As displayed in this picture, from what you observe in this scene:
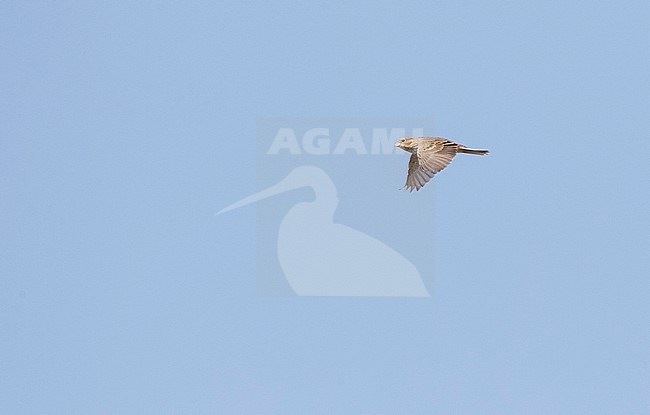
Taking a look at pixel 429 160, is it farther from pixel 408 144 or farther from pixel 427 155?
pixel 408 144

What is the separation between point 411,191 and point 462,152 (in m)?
1.14

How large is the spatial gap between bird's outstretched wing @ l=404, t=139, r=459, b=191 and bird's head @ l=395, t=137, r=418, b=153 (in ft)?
0.46

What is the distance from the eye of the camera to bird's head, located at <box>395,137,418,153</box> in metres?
29.1

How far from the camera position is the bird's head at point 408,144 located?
2911 cm

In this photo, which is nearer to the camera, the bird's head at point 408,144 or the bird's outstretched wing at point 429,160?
the bird's outstretched wing at point 429,160

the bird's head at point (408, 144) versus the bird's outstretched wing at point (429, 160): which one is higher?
the bird's head at point (408, 144)

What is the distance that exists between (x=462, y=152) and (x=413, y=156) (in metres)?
0.97

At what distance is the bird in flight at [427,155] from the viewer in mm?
28359

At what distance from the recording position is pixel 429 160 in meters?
28.4

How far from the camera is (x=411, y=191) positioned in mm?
29094

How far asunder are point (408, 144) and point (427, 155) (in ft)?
2.72

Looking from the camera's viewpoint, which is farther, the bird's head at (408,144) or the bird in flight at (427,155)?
the bird's head at (408,144)

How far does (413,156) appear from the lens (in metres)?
29.2

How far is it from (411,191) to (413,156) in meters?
0.62
